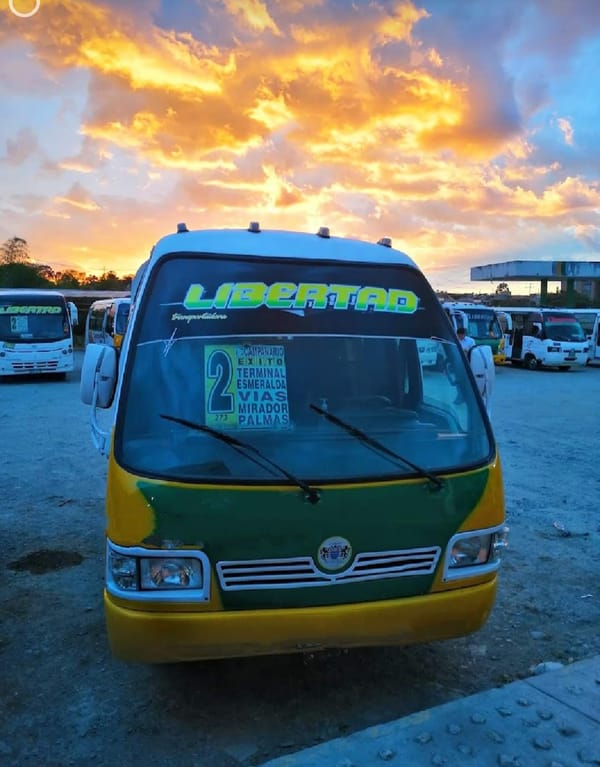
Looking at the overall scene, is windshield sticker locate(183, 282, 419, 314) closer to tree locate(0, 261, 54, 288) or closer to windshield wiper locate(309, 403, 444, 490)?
windshield wiper locate(309, 403, 444, 490)

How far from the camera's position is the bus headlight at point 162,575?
122 inches

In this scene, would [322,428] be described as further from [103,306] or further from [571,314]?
[571,314]

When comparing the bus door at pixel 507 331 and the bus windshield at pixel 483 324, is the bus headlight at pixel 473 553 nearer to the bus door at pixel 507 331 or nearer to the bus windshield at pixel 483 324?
the bus windshield at pixel 483 324

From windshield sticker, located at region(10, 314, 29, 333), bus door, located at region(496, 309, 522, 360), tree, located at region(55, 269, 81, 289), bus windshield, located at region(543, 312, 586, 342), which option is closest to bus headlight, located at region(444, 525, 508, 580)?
windshield sticker, located at region(10, 314, 29, 333)

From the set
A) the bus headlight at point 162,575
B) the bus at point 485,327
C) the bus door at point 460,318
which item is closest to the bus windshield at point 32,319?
the bus door at point 460,318

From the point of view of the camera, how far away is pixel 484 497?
345 cm

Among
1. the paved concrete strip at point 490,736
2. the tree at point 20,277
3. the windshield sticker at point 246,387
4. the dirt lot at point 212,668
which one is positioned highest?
the tree at point 20,277

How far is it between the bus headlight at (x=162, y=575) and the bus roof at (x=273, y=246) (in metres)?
1.75

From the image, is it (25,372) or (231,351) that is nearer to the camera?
(231,351)

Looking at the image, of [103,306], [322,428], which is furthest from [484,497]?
[103,306]

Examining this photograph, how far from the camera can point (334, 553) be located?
320cm

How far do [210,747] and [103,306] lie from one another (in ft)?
89.9

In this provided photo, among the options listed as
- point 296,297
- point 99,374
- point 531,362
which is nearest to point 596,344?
point 531,362

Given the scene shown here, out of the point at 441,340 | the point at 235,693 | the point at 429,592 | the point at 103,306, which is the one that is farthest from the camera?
the point at 103,306
